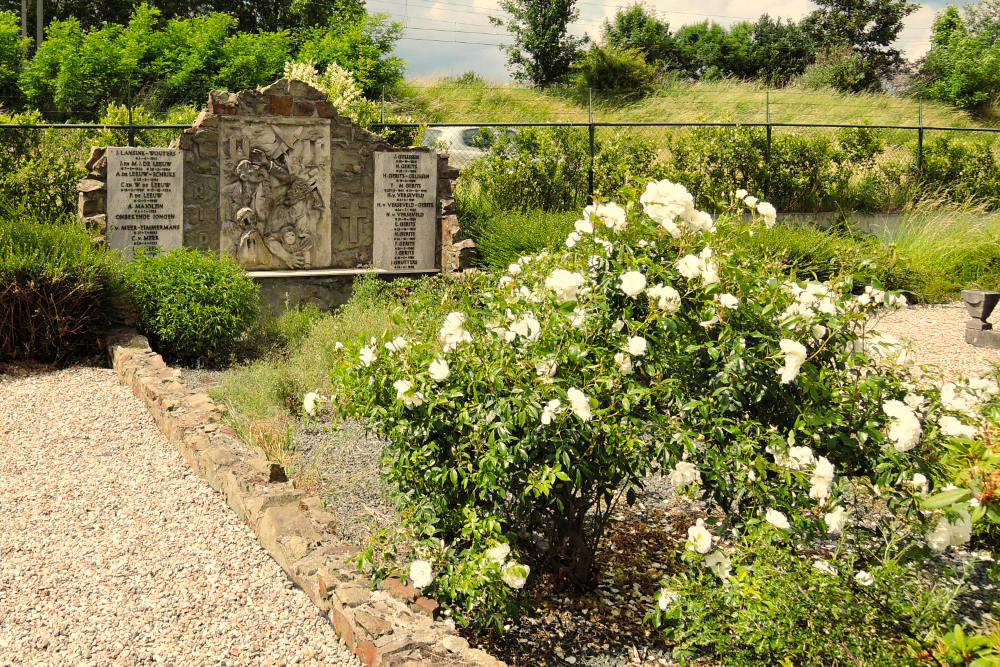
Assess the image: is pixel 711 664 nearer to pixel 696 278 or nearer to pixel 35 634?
pixel 696 278

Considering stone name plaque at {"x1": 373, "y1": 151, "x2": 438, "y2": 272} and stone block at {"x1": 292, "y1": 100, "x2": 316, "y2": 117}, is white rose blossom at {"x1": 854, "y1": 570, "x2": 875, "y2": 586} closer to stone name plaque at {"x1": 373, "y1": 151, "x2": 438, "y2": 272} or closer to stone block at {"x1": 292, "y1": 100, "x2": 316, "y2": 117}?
stone name plaque at {"x1": 373, "y1": 151, "x2": 438, "y2": 272}

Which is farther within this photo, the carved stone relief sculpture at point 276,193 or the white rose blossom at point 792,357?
the carved stone relief sculpture at point 276,193

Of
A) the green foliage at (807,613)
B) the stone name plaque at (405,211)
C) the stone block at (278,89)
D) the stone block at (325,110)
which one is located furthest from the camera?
the stone name plaque at (405,211)

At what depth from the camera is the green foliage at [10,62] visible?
2061cm

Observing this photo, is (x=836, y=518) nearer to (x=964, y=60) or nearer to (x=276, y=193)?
(x=276, y=193)

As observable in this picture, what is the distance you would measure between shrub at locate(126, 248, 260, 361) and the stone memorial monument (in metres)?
1.11

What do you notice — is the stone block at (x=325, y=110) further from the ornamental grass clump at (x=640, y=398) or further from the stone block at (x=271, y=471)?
the ornamental grass clump at (x=640, y=398)

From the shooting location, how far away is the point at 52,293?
7.04m

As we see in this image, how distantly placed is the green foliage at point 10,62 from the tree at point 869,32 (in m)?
27.5

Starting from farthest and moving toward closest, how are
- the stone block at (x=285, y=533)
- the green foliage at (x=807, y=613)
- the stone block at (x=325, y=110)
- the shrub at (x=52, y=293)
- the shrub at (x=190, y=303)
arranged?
1. the stone block at (x=325, y=110)
2. the shrub at (x=190, y=303)
3. the shrub at (x=52, y=293)
4. the stone block at (x=285, y=533)
5. the green foliage at (x=807, y=613)

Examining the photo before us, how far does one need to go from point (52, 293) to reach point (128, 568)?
13.5ft

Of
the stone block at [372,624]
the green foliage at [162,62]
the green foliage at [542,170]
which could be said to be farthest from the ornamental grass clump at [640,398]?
the green foliage at [162,62]

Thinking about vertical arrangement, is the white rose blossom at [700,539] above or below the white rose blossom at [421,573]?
above

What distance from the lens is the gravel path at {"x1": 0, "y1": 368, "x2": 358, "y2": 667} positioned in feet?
10.4
